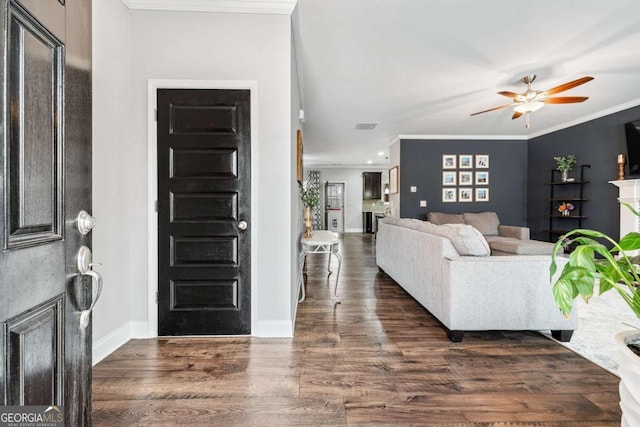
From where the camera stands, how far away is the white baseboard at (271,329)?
242cm

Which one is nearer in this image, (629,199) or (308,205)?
(308,205)

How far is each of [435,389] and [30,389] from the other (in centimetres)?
177

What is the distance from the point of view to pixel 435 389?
5.73 ft

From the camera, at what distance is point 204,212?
241 cm

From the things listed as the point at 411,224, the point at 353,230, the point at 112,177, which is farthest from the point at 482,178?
the point at 112,177

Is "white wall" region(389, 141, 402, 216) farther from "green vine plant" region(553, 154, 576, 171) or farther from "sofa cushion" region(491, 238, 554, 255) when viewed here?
"green vine plant" region(553, 154, 576, 171)

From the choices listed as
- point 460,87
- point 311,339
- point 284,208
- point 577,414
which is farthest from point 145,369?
point 460,87

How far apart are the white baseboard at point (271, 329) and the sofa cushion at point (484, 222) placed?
470 cm

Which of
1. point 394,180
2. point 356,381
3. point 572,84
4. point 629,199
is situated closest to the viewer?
point 356,381

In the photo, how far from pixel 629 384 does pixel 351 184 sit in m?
10.8

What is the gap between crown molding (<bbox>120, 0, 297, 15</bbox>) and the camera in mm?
2354

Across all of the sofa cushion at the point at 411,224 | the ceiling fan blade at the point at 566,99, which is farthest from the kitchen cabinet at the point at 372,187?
the ceiling fan blade at the point at 566,99

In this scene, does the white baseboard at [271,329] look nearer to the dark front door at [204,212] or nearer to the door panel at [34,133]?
the dark front door at [204,212]

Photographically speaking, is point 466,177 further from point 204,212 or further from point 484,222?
point 204,212
